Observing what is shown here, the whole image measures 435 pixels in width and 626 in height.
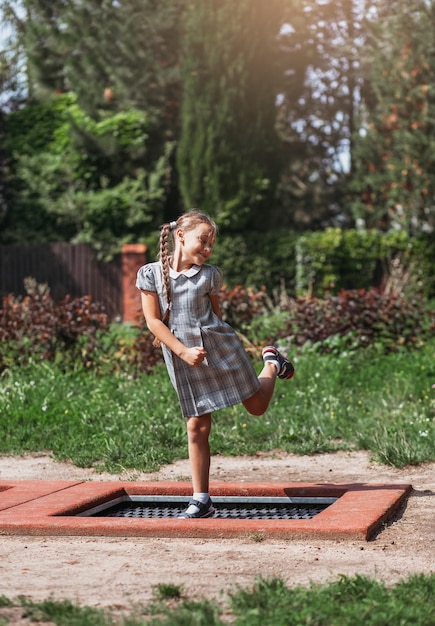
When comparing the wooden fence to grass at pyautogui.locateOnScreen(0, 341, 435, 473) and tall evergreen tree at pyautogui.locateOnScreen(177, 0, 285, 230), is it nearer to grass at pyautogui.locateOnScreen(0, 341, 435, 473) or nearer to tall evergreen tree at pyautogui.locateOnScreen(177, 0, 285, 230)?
tall evergreen tree at pyautogui.locateOnScreen(177, 0, 285, 230)

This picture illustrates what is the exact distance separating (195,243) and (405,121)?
14.8m

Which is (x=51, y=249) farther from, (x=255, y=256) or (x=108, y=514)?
(x=108, y=514)

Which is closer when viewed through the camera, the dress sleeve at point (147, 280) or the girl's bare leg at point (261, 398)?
the dress sleeve at point (147, 280)

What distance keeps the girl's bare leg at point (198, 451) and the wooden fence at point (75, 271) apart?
13495mm

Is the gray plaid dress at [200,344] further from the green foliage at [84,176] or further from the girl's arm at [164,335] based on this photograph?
the green foliage at [84,176]

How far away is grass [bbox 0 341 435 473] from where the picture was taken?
22.1 feet

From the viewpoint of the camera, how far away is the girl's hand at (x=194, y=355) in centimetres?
460

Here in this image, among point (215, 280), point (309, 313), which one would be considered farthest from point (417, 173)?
point (215, 280)

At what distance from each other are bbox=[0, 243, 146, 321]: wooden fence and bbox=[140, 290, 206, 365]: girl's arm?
1343 cm

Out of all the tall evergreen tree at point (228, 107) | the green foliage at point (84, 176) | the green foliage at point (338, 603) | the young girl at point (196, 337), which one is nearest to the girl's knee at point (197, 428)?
the young girl at point (196, 337)

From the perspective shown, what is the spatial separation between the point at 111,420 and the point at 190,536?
3.39m

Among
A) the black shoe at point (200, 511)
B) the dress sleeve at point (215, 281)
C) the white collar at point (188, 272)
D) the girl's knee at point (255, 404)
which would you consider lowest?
the black shoe at point (200, 511)

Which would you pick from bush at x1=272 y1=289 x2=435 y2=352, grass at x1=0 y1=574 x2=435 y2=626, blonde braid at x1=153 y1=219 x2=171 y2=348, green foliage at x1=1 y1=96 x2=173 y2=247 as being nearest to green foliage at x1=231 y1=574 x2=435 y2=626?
grass at x1=0 y1=574 x2=435 y2=626

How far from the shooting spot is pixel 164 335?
185 inches
